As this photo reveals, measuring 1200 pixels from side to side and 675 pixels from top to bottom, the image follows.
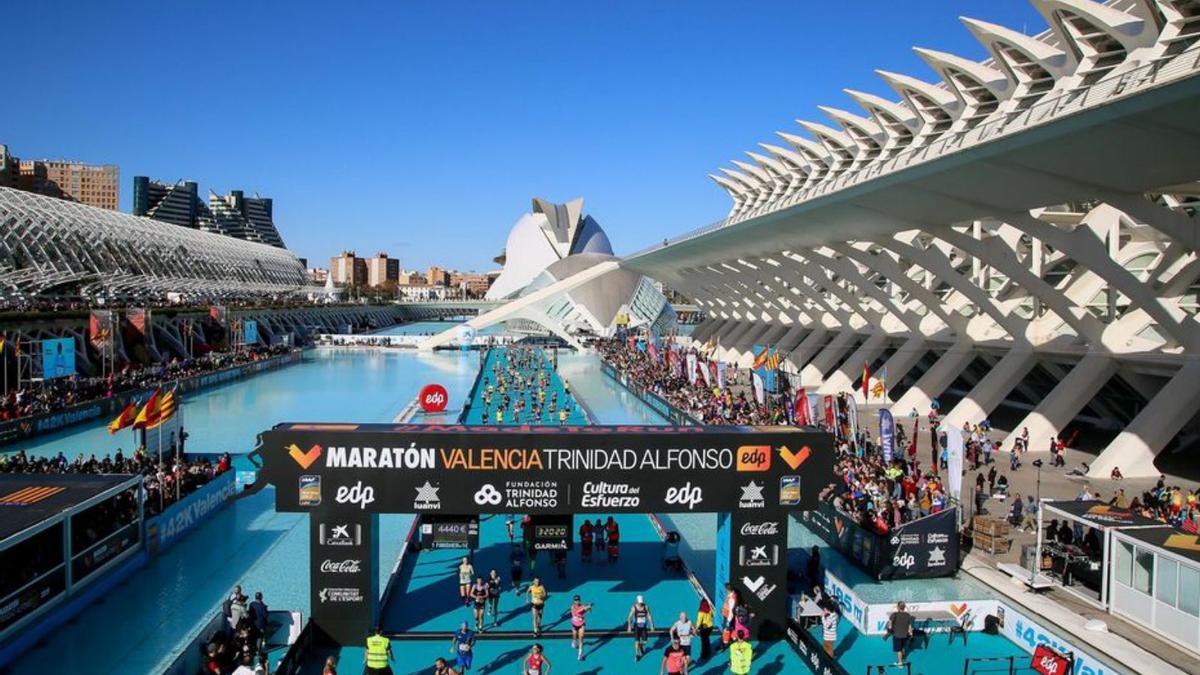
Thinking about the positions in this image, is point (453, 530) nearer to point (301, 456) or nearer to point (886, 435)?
point (301, 456)

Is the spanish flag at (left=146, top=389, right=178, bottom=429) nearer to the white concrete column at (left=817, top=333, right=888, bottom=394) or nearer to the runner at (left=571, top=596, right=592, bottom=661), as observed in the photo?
the runner at (left=571, top=596, right=592, bottom=661)

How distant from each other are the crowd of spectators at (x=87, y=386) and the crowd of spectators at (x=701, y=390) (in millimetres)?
20040

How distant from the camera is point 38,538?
10047mm

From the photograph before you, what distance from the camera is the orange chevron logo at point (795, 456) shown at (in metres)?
9.69

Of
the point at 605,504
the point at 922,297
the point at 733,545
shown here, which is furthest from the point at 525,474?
the point at 922,297

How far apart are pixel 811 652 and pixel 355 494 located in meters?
5.38

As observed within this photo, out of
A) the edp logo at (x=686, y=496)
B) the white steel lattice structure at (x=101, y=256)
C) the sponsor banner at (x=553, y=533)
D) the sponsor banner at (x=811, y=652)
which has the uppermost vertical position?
the white steel lattice structure at (x=101, y=256)

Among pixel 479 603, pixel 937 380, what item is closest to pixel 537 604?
pixel 479 603

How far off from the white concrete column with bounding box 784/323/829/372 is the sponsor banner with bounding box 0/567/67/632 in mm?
33413

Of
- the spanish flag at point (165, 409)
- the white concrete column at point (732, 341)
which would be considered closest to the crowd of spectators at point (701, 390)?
the white concrete column at point (732, 341)

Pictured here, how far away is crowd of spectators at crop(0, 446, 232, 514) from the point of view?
1391cm

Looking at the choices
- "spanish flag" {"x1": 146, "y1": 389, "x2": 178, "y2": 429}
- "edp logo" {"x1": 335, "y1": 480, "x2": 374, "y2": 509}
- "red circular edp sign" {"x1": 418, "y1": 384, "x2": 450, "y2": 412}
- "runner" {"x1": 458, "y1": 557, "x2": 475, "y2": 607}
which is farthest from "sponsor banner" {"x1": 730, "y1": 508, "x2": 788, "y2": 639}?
"red circular edp sign" {"x1": 418, "y1": 384, "x2": 450, "y2": 412}

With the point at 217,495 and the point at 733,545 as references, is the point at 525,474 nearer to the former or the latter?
the point at 733,545

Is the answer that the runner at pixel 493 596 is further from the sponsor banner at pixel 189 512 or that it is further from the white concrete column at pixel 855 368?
the white concrete column at pixel 855 368
